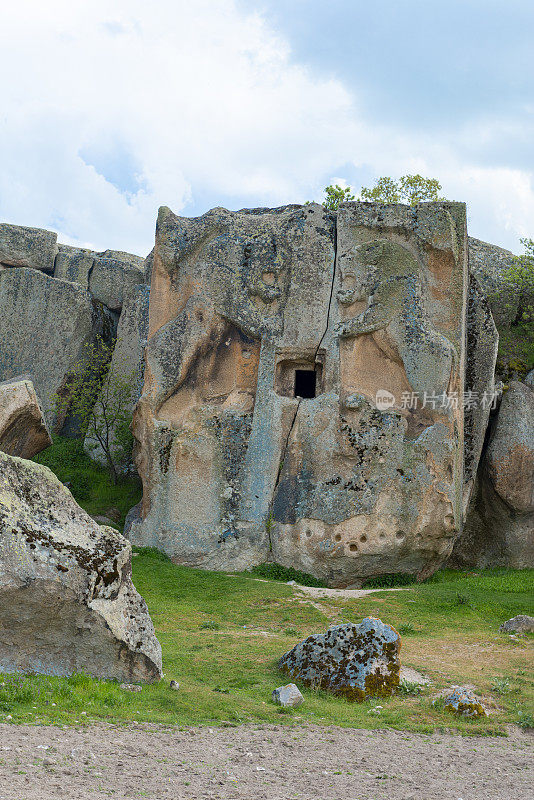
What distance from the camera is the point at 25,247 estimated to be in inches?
1011

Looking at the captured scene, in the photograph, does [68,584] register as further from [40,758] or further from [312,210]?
[312,210]

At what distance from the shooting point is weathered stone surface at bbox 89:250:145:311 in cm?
2592

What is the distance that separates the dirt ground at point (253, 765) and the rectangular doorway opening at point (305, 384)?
12.5 metres

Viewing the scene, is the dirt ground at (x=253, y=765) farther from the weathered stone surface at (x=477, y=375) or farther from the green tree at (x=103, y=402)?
the green tree at (x=103, y=402)

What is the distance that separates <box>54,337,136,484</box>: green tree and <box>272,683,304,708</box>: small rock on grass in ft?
47.7

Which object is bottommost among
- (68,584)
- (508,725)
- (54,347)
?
(508,725)

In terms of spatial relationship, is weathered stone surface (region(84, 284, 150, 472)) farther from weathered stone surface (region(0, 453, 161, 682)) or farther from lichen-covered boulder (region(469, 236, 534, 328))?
weathered stone surface (region(0, 453, 161, 682))

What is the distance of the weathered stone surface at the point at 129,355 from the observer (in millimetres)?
22797

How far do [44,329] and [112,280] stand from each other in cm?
300

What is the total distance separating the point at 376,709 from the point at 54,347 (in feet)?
60.5

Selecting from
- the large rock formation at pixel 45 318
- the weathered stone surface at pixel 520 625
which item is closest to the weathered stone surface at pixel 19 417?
the large rock formation at pixel 45 318

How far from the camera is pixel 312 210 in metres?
18.3

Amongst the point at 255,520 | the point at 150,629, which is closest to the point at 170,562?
the point at 255,520

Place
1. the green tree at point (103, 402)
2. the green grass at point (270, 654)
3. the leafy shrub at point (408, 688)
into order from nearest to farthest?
1. the green grass at point (270, 654)
2. the leafy shrub at point (408, 688)
3. the green tree at point (103, 402)
